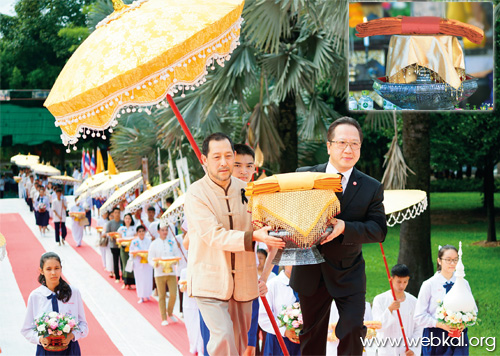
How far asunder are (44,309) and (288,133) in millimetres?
8171

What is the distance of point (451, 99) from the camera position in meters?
9.30

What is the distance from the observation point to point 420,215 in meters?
12.3

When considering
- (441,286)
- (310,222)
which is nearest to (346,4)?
(441,286)

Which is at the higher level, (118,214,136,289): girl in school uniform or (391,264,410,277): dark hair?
(391,264,410,277): dark hair

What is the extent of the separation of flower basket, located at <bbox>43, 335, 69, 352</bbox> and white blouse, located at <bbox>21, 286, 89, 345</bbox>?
136mm

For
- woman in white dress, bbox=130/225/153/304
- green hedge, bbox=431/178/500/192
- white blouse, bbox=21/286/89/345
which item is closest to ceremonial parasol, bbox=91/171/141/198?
woman in white dress, bbox=130/225/153/304

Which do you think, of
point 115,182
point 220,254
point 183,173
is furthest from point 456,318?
point 115,182

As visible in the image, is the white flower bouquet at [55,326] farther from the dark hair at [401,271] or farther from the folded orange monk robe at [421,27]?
the folded orange monk robe at [421,27]

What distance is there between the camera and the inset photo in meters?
9.16

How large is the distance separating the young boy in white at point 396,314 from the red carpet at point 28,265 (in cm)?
478

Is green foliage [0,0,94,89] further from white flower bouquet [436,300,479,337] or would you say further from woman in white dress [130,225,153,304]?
white flower bouquet [436,300,479,337]

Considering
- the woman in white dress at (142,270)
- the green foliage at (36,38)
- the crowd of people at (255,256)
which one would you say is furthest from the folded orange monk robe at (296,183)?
the green foliage at (36,38)

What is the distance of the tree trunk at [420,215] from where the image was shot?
480 inches

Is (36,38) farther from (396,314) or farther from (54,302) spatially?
(396,314)
